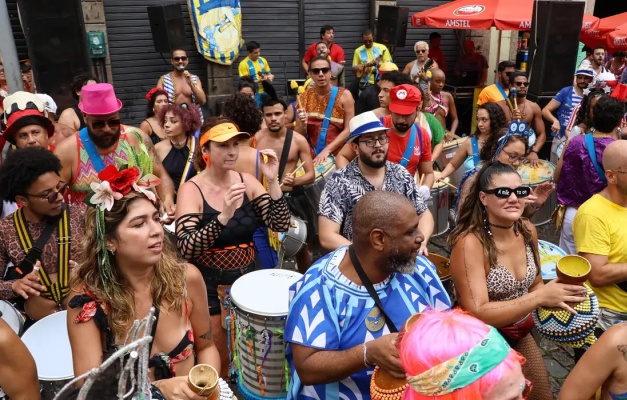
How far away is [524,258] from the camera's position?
3543mm

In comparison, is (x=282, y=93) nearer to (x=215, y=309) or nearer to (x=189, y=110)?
(x=189, y=110)

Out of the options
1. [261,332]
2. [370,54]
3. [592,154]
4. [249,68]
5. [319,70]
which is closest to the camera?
[261,332]

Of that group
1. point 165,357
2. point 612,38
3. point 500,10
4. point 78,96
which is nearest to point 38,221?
point 165,357

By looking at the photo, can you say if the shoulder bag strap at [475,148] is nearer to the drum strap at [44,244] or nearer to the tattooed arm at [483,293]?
the tattooed arm at [483,293]

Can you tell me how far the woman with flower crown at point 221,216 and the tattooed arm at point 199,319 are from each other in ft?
2.56

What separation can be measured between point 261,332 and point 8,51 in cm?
396

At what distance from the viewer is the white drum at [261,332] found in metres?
3.47

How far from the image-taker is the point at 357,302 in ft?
8.38

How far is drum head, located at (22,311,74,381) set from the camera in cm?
328

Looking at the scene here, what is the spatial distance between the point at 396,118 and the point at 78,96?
12.9 ft

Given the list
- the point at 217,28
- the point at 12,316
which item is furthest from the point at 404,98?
the point at 217,28

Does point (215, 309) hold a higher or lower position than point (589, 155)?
lower

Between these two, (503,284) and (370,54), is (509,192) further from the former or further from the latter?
(370,54)

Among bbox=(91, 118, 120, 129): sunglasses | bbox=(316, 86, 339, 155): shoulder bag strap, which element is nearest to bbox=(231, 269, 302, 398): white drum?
bbox=(91, 118, 120, 129): sunglasses
